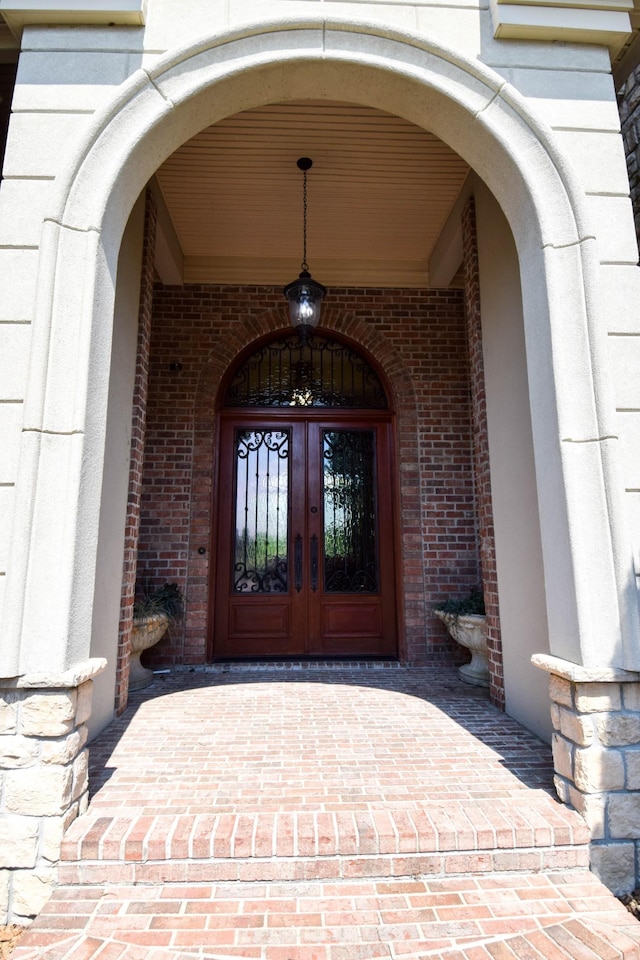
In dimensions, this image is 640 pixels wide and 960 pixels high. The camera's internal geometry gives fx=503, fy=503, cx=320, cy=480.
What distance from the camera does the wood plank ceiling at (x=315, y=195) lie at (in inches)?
127

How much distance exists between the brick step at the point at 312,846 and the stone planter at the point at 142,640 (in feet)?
5.60

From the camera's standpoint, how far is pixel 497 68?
2266mm

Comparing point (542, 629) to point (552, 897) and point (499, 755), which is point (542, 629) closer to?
point (499, 755)

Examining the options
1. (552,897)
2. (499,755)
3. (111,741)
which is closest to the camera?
(552,897)

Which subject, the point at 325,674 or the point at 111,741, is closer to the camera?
the point at 111,741

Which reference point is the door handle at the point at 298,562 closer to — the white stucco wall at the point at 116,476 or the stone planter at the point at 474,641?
the stone planter at the point at 474,641

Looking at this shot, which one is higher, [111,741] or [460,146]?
[460,146]

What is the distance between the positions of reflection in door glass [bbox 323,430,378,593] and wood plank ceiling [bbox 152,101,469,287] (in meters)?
1.54

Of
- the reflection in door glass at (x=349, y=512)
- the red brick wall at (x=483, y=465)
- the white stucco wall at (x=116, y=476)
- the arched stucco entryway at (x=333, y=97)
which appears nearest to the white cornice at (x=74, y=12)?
the arched stucco entryway at (x=333, y=97)

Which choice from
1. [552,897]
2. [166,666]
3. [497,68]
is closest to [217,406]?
[166,666]

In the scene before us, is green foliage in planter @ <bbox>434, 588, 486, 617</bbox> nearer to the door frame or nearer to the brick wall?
the door frame

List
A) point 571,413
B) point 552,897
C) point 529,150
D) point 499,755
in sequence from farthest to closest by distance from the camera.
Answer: point 499,755 < point 529,150 < point 571,413 < point 552,897

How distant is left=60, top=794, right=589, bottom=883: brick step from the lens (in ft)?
5.58

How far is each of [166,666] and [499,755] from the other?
2.69 meters
